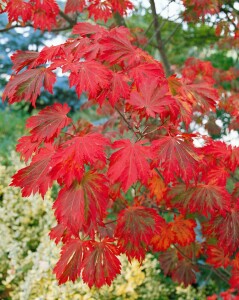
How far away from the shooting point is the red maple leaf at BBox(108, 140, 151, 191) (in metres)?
1.35

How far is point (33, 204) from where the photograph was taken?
3846mm

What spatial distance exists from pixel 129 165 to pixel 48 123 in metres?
0.44

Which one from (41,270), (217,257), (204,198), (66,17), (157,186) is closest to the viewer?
(204,198)

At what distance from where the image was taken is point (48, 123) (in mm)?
1638

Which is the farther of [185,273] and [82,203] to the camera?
[185,273]

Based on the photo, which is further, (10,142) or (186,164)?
(10,142)

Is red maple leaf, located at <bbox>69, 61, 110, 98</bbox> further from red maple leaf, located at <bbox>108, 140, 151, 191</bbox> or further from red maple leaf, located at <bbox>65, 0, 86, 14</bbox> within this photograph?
red maple leaf, located at <bbox>65, 0, 86, 14</bbox>

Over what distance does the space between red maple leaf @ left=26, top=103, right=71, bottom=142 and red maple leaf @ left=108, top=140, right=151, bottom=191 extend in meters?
0.30

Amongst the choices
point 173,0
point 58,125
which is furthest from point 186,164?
point 173,0

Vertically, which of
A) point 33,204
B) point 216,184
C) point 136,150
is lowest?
point 33,204

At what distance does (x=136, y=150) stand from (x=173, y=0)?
239cm

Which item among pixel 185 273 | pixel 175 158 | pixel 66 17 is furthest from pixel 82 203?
pixel 66 17

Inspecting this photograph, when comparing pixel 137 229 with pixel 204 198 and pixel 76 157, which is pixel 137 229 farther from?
pixel 76 157

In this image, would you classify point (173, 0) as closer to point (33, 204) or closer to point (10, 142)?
point (33, 204)
